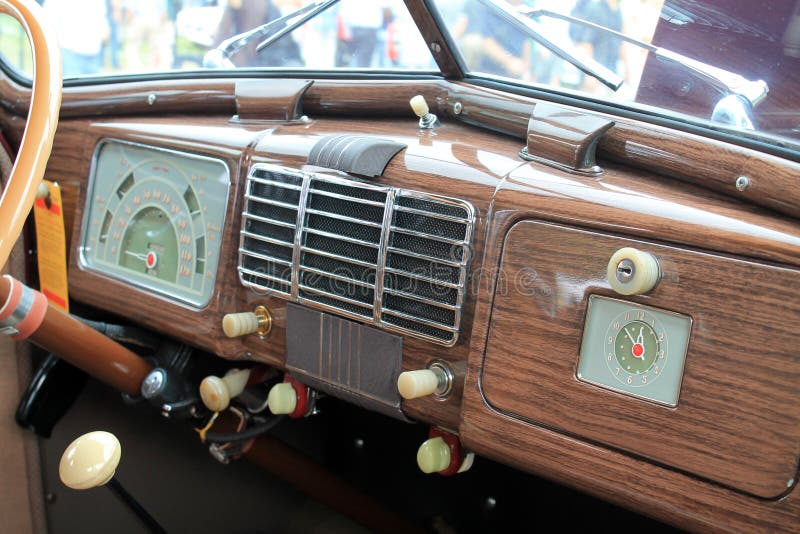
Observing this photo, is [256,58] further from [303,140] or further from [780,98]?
[780,98]

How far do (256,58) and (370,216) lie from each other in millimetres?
670

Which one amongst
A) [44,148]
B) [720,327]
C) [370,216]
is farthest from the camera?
[370,216]

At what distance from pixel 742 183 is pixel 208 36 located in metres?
1.21

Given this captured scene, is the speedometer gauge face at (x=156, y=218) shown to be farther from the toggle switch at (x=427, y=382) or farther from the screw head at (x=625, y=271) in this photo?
the screw head at (x=625, y=271)

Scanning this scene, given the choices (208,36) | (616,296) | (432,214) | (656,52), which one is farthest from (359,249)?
(208,36)

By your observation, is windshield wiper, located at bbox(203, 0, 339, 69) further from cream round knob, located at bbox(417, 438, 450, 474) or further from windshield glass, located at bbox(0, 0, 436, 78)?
cream round knob, located at bbox(417, 438, 450, 474)

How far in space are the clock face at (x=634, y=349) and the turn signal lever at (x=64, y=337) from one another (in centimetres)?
71

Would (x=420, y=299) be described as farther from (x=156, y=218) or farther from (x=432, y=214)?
(x=156, y=218)

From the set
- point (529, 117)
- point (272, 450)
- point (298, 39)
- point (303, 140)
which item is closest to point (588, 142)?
point (529, 117)

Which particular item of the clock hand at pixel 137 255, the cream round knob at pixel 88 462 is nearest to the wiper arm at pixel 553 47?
the clock hand at pixel 137 255

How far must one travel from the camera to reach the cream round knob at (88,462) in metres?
1.03

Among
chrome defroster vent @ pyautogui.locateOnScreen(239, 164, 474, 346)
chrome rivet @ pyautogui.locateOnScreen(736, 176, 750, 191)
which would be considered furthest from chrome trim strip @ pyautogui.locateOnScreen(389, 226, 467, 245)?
chrome rivet @ pyautogui.locateOnScreen(736, 176, 750, 191)

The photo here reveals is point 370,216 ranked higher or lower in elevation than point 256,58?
lower

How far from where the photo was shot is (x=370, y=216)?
1151mm
